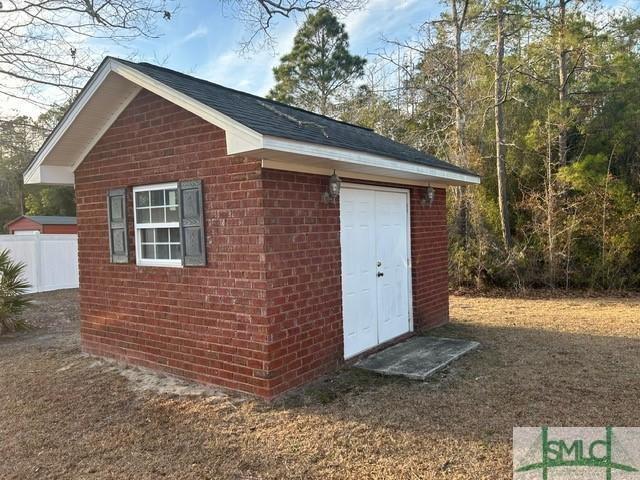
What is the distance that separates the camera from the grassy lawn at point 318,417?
11.6ft

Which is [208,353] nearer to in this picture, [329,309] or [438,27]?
[329,309]

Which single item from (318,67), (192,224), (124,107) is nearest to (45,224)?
(318,67)

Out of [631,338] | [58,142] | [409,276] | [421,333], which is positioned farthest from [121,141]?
[631,338]

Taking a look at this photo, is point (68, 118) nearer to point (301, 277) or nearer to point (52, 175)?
point (52, 175)

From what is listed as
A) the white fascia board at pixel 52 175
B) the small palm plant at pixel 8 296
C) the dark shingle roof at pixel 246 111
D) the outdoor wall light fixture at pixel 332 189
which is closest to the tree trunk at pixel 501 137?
the dark shingle roof at pixel 246 111

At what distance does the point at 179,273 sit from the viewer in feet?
17.9

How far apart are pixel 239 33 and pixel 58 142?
18.6ft

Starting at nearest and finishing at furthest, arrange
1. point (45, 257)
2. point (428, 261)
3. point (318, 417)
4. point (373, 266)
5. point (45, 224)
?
point (318, 417) → point (373, 266) → point (428, 261) → point (45, 257) → point (45, 224)

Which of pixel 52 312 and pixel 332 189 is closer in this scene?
pixel 332 189

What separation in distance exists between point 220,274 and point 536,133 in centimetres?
1070

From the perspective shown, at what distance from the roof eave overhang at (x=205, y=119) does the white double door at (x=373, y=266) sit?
37 cm

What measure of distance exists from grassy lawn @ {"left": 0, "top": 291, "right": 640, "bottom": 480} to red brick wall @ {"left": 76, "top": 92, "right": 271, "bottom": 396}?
333 mm

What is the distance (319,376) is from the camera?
544 centimetres

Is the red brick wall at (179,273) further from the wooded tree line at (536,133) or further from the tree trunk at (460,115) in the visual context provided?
the tree trunk at (460,115)
